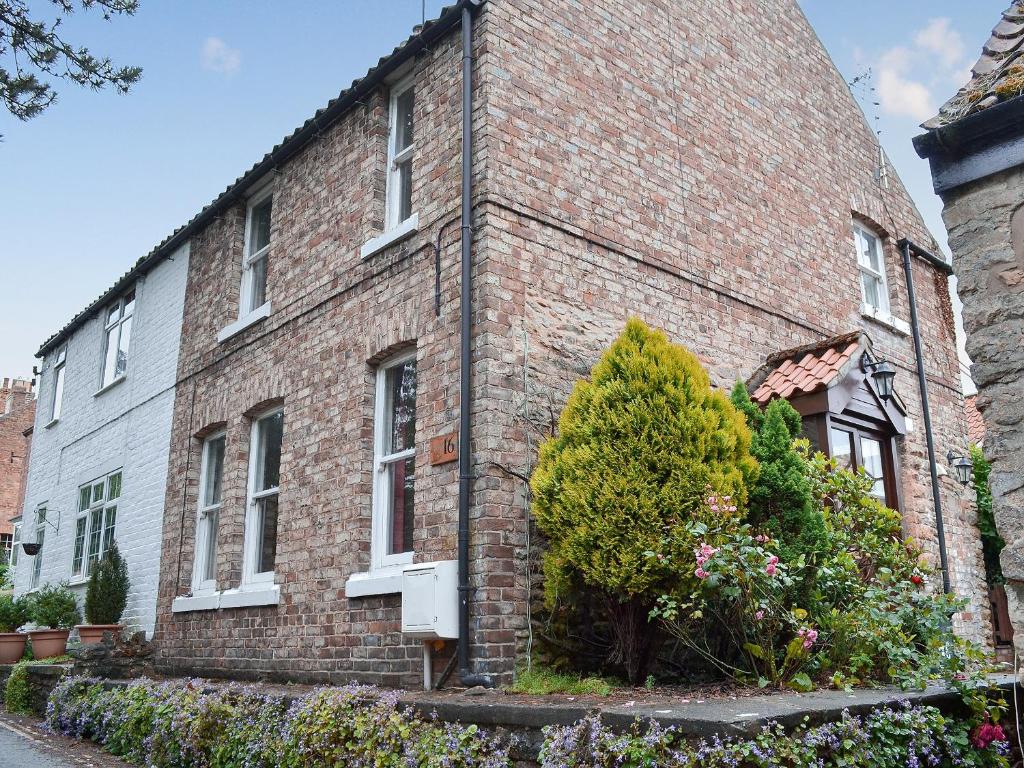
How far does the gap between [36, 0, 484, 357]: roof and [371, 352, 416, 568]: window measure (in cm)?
308

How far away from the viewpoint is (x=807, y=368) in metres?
9.34

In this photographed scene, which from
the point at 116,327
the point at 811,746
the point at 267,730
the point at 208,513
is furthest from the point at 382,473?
the point at 116,327

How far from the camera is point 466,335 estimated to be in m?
7.65

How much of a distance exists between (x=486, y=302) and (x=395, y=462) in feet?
6.32

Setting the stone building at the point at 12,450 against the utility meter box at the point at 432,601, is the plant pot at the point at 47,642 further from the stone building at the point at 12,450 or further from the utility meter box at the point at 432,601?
the stone building at the point at 12,450

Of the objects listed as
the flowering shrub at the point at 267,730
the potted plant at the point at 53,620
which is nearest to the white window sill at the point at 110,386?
the potted plant at the point at 53,620

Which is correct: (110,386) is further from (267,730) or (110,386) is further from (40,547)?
(267,730)

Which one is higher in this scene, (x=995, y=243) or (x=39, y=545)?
(x=995, y=243)

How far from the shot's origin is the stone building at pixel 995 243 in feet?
15.1

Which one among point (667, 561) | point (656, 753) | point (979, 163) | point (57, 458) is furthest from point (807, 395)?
point (57, 458)

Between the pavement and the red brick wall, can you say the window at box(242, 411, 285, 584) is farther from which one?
the red brick wall

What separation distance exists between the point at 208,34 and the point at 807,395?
6.29 meters

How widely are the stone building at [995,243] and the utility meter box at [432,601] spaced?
3964mm

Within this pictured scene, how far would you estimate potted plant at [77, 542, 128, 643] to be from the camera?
12.1 m
